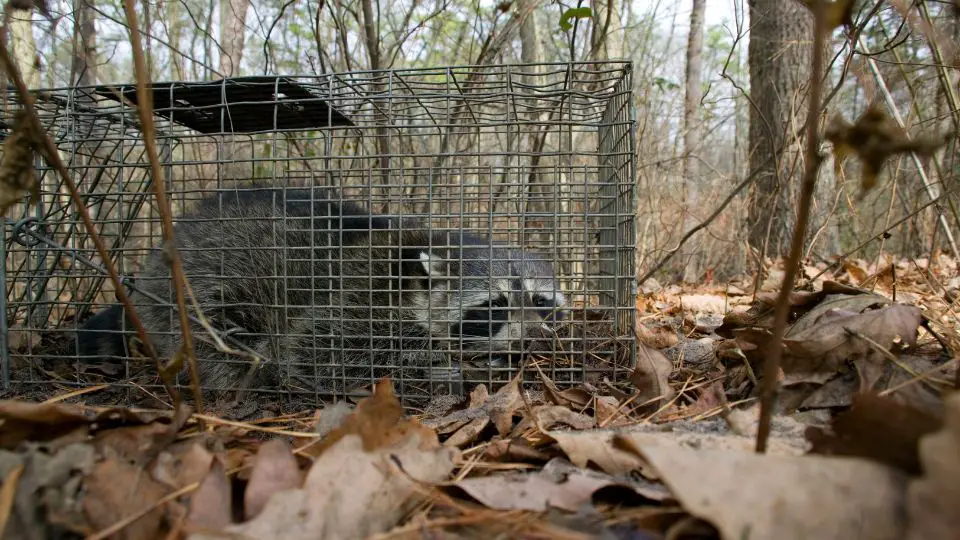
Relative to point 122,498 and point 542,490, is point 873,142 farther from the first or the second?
point 122,498

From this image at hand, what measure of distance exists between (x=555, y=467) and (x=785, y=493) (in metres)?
0.71

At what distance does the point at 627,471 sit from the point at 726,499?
52 cm

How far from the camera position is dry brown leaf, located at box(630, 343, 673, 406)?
2.61 meters

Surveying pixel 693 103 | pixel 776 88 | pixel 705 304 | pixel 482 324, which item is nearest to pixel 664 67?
pixel 693 103

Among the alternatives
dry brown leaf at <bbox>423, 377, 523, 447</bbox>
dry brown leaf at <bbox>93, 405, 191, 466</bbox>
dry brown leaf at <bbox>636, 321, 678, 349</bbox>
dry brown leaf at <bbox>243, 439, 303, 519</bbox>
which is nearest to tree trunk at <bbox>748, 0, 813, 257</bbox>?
dry brown leaf at <bbox>636, 321, 678, 349</bbox>

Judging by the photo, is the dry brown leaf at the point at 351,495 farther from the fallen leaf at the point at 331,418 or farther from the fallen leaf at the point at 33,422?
the fallen leaf at the point at 33,422

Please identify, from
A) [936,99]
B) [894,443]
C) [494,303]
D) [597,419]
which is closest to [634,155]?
[597,419]

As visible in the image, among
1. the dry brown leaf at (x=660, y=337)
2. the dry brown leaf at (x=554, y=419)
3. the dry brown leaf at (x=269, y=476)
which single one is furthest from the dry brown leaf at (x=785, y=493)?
the dry brown leaf at (x=660, y=337)

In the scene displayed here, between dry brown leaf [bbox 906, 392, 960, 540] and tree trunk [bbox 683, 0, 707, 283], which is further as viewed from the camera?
tree trunk [bbox 683, 0, 707, 283]

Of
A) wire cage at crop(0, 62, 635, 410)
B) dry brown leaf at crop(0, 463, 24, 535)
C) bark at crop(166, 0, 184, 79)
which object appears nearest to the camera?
dry brown leaf at crop(0, 463, 24, 535)

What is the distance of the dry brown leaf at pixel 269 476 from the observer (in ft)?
4.89

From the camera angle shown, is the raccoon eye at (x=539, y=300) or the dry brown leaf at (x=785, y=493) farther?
the raccoon eye at (x=539, y=300)

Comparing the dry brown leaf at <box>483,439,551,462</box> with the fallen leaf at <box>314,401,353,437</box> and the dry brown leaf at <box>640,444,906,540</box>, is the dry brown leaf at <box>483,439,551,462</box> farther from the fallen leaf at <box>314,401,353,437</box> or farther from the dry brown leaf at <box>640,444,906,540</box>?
the dry brown leaf at <box>640,444,906,540</box>

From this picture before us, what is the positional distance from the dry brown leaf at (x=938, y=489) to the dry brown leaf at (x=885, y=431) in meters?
0.14
